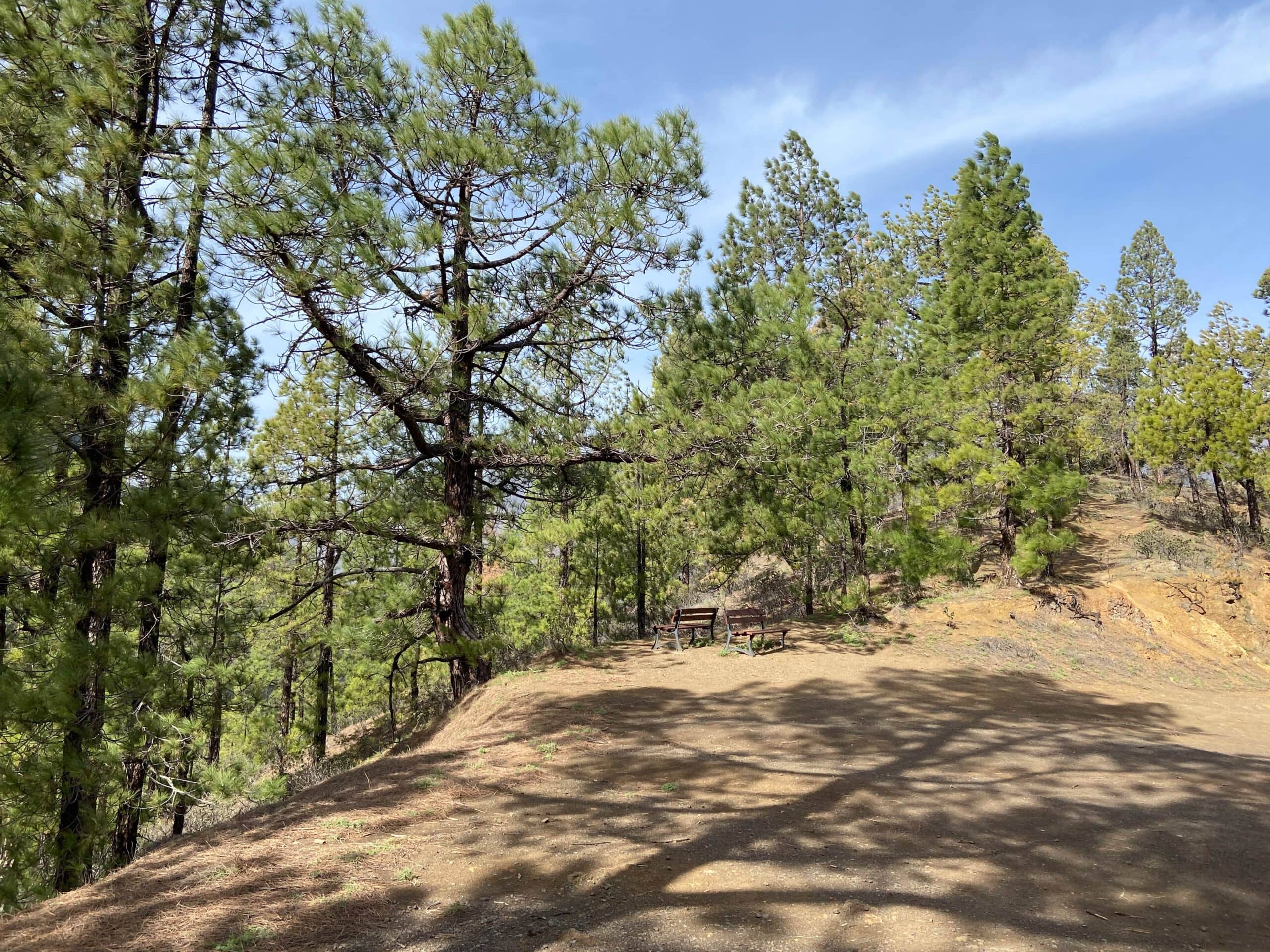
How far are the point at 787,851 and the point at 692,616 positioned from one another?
851 centimetres

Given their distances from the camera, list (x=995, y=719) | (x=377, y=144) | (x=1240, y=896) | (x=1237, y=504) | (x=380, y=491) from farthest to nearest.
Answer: (x=1237, y=504) < (x=380, y=491) < (x=995, y=719) < (x=377, y=144) < (x=1240, y=896)

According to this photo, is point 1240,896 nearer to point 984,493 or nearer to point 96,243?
point 96,243

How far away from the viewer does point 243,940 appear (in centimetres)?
334

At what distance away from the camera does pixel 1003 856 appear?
4207mm

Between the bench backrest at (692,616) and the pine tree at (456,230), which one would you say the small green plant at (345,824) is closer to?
the pine tree at (456,230)

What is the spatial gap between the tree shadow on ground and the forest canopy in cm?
186

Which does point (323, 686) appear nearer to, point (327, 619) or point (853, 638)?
point (327, 619)

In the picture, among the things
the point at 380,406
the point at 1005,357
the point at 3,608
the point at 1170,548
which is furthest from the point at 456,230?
the point at 1170,548

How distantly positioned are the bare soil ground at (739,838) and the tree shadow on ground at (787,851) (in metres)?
0.02

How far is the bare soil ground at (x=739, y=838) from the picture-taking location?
3389mm

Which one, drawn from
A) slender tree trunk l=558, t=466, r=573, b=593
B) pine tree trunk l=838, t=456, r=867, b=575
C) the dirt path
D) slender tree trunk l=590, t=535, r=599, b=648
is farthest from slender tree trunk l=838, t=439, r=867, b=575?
slender tree trunk l=590, t=535, r=599, b=648

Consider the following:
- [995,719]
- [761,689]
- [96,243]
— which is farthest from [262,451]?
[995,719]

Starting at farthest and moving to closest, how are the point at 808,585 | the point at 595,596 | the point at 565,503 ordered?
the point at 595,596, the point at 808,585, the point at 565,503

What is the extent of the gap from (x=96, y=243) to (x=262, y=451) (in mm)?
10617
